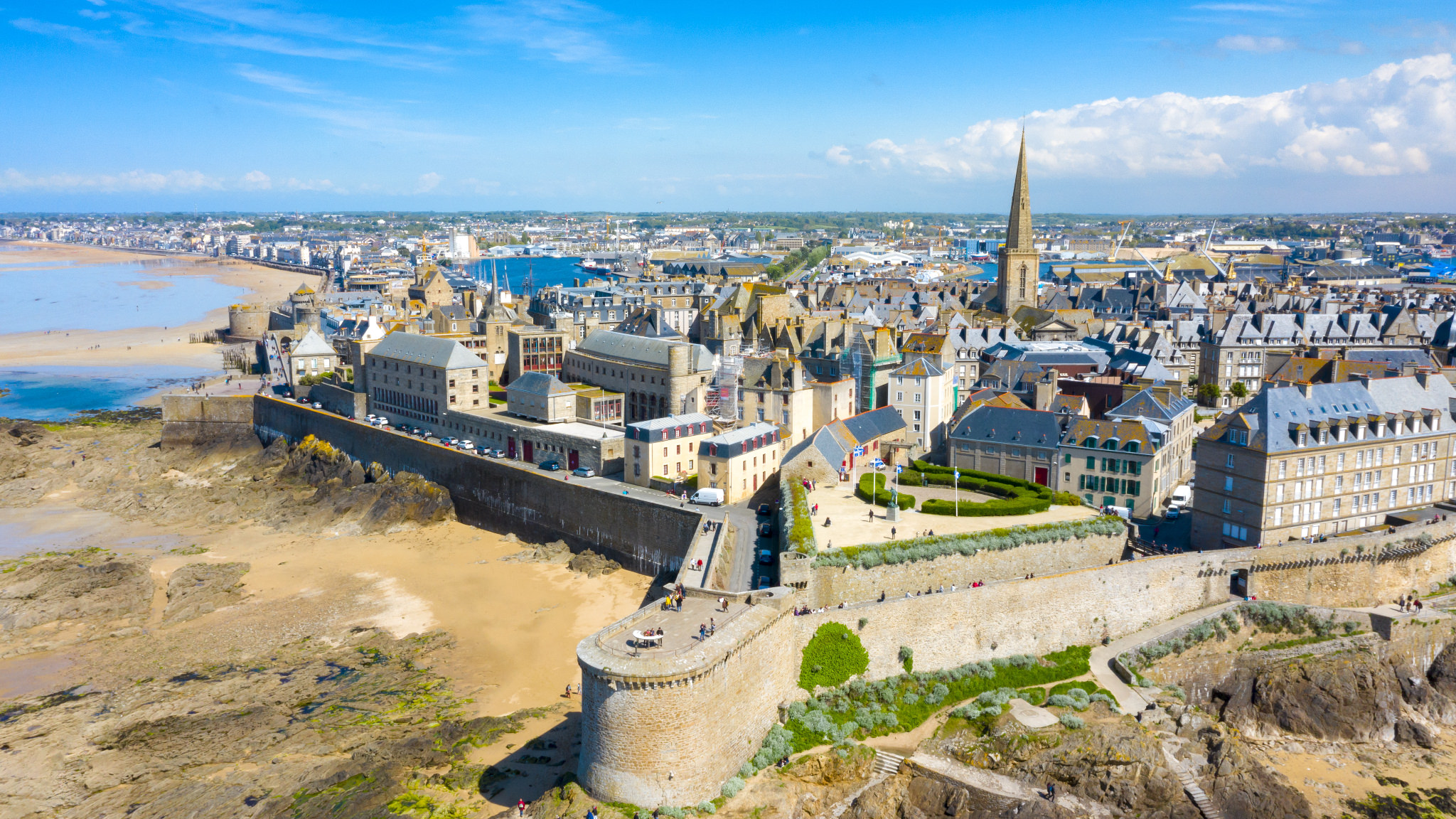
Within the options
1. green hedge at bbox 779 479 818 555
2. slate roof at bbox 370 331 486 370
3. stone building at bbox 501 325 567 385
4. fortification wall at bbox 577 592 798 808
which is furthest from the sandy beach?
fortification wall at bbox 577 592 798 808

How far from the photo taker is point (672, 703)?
28.1 meters

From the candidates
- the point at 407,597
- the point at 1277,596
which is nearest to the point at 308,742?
the point at 407,597

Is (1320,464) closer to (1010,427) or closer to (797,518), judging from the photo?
(1010,427)

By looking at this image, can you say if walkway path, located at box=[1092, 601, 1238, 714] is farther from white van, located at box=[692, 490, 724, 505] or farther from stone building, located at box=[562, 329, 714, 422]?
stone building, located at box=[562, 329, 714, 422]

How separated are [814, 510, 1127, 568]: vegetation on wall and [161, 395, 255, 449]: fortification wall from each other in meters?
57.4

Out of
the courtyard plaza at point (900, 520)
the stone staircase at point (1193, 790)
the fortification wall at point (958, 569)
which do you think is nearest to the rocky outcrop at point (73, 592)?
the courtyard plaza at point (900, 520)

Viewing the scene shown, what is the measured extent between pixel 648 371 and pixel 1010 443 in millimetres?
23269

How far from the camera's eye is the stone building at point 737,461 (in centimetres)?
4872

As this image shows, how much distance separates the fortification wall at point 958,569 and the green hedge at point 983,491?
3.18 meters

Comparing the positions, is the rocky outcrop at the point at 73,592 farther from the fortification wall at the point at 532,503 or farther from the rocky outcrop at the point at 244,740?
the fortification wall at the point at 532,503

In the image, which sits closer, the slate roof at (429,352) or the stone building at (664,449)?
the stone building at (664,449)

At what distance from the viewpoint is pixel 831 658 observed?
34.8 m

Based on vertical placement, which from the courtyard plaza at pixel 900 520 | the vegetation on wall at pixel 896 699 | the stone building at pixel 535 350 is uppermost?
the stone building at pixel 535 350

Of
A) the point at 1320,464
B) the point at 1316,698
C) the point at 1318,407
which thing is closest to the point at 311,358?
the point at 1318,407
